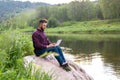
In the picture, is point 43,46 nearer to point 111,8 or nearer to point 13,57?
point 13,57

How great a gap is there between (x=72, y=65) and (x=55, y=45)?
1543 mm

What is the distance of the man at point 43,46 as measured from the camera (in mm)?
12437

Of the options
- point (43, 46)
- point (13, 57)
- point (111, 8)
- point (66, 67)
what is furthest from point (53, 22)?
point (13, 57)

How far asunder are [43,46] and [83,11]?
123659mm

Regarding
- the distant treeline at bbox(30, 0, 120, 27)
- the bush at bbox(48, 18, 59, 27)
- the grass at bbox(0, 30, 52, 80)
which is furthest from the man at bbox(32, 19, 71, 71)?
the bush at bbox(48, 18, 59, 27)

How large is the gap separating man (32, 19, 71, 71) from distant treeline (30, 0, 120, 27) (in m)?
91.8

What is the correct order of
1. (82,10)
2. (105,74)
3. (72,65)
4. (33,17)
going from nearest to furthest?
(72,65), (105,74), (82,10), (33,17)

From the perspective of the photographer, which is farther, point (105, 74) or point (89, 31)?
point (89, 31)

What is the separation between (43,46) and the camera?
41.5ft

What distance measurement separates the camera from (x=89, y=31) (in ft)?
317

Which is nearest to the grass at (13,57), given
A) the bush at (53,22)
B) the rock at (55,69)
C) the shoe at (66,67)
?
the rock at (55,69)

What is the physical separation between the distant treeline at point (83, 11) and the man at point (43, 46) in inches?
3613

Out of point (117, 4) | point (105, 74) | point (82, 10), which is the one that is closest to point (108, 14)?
point (117, 4)

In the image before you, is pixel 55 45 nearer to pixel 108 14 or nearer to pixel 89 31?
pixel 89 31
